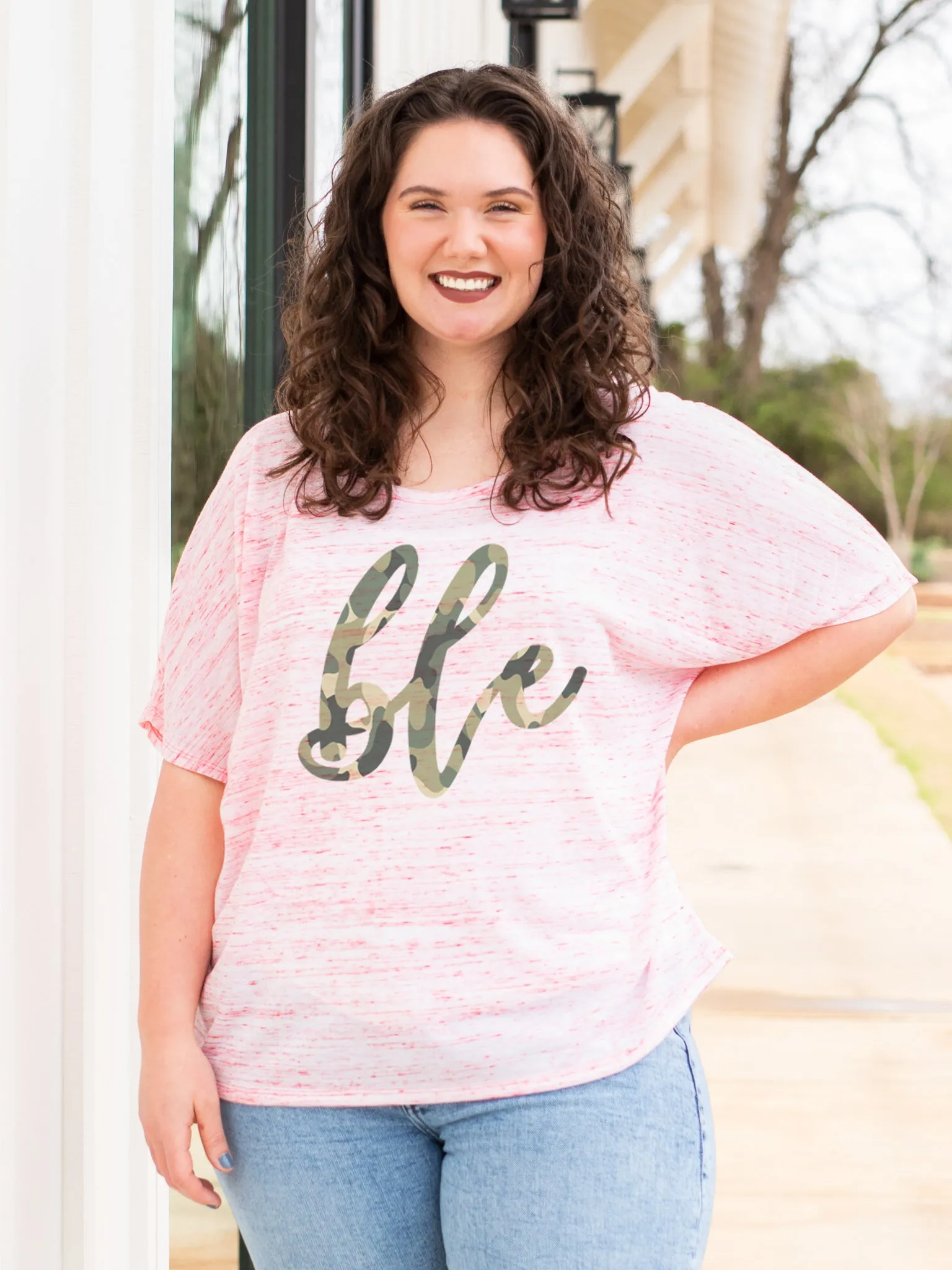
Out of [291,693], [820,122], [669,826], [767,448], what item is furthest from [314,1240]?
[820,122]

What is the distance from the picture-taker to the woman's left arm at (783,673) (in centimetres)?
120

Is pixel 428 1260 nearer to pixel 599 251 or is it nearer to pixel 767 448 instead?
pixel 767 448

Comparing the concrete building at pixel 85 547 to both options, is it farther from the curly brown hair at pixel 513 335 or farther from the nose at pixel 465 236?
→ the nose at pixel 465 236

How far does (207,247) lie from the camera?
1586 mm

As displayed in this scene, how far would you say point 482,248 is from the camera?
1.10 meters

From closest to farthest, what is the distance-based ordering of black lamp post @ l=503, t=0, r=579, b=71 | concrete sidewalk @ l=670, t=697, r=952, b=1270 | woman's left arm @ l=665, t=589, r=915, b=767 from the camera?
woman's left arm @ l=665, t=589, r=915, b=767
concrete sidewalk @ l=670, t=697, r=952, b=1270
black lamp post @ l=503, t=0, r=579, b=71

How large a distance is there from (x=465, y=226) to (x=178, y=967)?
0.60 metres

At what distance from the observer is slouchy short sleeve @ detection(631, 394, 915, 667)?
1122mm

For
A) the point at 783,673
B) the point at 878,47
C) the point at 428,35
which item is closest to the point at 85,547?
the point at 783,673

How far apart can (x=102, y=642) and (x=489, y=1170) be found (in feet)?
1.55

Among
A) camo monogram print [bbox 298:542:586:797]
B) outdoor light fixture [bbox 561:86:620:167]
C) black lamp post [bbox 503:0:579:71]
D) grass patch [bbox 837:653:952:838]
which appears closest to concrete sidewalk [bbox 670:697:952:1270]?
grass patch [bbox 837:653:952:838]

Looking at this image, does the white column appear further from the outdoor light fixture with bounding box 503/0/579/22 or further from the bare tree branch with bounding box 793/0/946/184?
the bare tree branch with bounding box 793/0/946/184

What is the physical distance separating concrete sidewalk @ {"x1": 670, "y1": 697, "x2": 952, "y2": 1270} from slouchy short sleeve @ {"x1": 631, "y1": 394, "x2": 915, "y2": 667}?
6.00 ft

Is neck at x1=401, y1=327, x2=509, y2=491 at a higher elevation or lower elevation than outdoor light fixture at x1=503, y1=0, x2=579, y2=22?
lower
